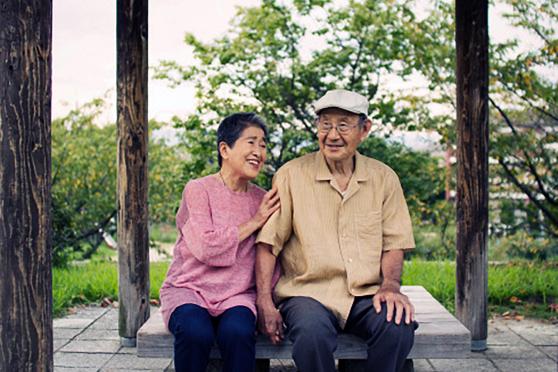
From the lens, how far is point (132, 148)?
15.7 feet

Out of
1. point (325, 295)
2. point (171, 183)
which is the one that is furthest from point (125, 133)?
point (171, 183)

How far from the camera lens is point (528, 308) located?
5.98 meters

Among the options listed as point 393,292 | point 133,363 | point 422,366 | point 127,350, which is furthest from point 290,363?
point 393,292

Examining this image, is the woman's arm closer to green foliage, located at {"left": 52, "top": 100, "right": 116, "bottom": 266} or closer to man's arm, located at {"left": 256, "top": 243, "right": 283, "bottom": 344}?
man's arm, located at {"left": 256, "top": 243, "right": 283, "bottom": 344}

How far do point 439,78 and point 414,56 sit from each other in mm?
496

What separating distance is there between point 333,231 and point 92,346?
2141mm

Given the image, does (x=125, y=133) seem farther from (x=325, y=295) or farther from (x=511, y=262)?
(x=511, y=262)

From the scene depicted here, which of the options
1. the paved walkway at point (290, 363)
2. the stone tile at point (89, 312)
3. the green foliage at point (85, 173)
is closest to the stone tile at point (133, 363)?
the paved walkway at point (290, 363)

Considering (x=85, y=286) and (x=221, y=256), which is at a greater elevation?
(x=221, y=256)

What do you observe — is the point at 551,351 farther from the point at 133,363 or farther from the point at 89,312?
the point at 89,312

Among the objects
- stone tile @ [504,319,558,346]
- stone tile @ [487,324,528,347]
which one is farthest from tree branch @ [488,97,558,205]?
stone tile @ [487,324,528,347]

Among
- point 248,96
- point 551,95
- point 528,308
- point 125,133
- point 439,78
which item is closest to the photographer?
point 125,133

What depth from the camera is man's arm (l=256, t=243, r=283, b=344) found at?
133 inches

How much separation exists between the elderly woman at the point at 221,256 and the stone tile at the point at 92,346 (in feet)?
4.72
